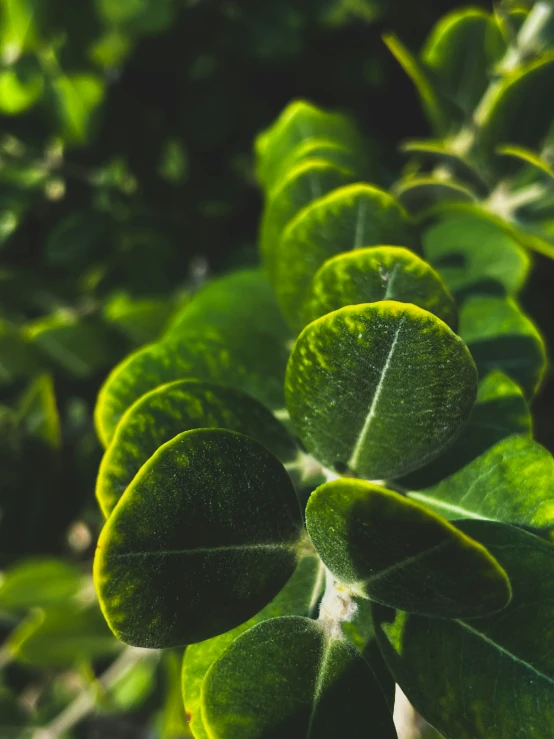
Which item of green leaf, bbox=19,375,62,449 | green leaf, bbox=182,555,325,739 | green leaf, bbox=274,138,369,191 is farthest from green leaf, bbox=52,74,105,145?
green leaf, bbox=182,555,325,739

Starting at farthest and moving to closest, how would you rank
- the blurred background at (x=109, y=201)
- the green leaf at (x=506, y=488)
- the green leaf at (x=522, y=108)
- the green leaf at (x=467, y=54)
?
the blurred background at (x=109, y=201)
the green leaf at (x=467, y=54)
the green leaf at (x=522, y=108)
the green leaf at (x=506, y=488)

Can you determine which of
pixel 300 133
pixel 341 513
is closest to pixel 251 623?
pixel 341 513

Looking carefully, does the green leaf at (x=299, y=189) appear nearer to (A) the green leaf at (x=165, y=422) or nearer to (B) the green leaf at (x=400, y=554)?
(A) the green leaf at (x=165, y=422)

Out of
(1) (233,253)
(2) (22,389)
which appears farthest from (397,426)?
(2) (22,389)

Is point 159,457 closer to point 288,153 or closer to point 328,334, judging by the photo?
point 328,334

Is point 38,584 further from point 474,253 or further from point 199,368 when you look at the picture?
point 474,253

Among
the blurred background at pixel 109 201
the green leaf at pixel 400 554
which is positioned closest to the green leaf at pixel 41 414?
the blurred background at pixel 109 201
